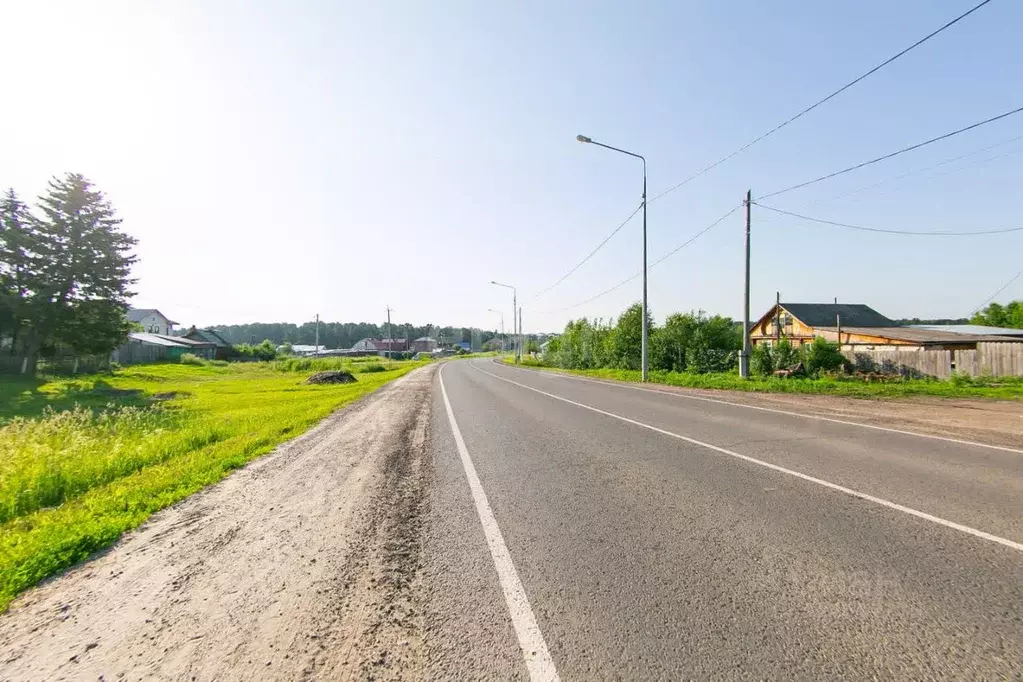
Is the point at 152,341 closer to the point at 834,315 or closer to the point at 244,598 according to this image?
the point at 244,598

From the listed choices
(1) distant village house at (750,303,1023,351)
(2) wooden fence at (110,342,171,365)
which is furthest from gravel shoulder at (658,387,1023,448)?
(2) wooden fence at (110,342,171,365)

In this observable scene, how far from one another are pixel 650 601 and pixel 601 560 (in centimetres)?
67

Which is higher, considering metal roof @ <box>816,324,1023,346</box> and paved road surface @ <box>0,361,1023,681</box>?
metal roof @ <box>816,324,1023,346</box>

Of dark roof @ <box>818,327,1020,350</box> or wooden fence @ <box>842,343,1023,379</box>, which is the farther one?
dark roof @ <box>818,327,1020,350</box>

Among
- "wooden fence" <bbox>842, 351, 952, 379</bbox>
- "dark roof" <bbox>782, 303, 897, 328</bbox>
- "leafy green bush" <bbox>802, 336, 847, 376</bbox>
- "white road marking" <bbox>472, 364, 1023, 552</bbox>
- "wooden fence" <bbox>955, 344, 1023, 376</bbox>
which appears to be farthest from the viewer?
"dark roof" <bbox>782, 303, 897, 328</bbox>

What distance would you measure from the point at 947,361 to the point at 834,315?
30.5 meters

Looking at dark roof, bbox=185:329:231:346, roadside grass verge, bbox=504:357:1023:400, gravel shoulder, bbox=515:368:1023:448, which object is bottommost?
gravel shoulder, bbox=515:368:1023:448

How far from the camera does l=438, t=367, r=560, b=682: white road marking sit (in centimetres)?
246

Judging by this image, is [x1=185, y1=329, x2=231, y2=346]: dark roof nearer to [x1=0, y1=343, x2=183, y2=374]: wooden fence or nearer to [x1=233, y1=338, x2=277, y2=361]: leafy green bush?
[x1=233, y1=338, x2=277, y2=361]: leafy green bush

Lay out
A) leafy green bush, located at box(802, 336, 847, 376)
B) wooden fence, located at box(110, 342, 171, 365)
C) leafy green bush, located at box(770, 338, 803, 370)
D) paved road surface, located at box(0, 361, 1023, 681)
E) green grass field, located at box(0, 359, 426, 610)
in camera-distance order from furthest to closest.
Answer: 1. wooden fence, located at box(110, 342, 171, 365)
2. leafy green bush, located at box(770, 338, 803, 370)
3. leafy green bush, located at box(802, 336, 847, 376)
4. green grass field, located at box(0, 359, 426, 610)
5. paved road surface, located at box(0, 361, 1023, 681)

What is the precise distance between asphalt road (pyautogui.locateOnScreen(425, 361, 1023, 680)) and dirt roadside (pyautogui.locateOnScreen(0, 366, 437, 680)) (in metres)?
0.33

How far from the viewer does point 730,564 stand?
3594 millimetres

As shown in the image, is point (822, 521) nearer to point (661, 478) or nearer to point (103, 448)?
point (661, 478)

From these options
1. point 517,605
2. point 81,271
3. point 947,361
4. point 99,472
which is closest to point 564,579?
point 517,605
